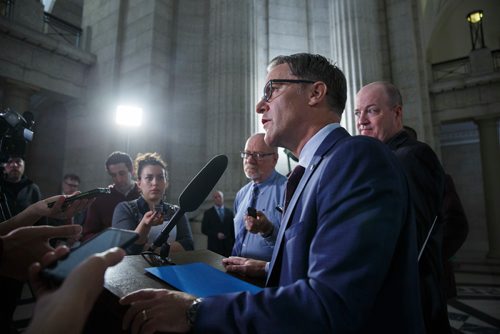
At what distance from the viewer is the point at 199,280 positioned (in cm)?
98

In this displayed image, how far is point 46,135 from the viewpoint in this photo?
10.5 meters

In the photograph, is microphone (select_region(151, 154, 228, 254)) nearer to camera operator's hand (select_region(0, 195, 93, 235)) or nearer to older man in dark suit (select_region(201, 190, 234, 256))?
camera operator's hand (select_region(0, 195, 93, 235))

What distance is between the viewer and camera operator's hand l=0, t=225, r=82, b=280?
1.05 m

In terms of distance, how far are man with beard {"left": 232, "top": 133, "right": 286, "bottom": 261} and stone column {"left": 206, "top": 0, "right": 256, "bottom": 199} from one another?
3410 mm

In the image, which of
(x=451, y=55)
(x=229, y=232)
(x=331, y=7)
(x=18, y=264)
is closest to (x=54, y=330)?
(x=18, y=264)

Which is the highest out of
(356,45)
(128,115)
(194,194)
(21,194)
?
(356,45)

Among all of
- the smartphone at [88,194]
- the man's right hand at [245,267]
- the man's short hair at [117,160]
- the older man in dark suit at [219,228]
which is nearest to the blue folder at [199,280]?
the man's right hand at [245,267]

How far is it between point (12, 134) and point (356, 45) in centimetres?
672

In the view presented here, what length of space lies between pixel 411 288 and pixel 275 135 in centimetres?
80

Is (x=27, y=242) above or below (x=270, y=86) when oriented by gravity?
below

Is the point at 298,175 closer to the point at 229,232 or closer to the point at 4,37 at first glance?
the point at 229,232

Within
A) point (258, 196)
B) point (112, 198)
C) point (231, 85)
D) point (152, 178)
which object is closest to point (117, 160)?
point (112, 198)

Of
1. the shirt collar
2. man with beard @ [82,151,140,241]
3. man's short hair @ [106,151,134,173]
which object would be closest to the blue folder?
the shirt collar

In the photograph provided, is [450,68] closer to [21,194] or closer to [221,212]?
[221,212]
